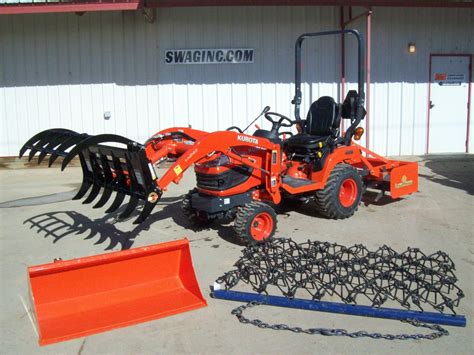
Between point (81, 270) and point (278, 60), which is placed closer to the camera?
point (81, 270)

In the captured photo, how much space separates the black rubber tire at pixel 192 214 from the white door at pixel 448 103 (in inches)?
309

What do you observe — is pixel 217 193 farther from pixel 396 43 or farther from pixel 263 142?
pixel 396 43

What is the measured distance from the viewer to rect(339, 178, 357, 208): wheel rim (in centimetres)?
685

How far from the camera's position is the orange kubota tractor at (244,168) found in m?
4.95

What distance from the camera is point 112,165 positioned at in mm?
5180

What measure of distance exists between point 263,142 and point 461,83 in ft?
27.4

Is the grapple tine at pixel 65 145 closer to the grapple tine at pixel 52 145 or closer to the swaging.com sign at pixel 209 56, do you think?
the grapple tine at pixel 52 145

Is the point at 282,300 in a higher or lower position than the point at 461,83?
lower

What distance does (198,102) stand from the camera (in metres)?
11.4

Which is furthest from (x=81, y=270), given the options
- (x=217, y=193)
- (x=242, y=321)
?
(x=217, y=193)

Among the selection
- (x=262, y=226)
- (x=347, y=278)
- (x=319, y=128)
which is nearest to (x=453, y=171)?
(x=319, y=128)

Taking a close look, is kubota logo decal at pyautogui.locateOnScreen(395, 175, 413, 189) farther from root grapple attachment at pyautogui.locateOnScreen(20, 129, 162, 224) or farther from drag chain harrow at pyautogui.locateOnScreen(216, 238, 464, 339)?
root grapple attachment at pyautogui.locateOnScreen(20, 129, 162, 224)

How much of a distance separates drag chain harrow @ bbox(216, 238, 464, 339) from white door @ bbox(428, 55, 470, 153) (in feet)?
26.1

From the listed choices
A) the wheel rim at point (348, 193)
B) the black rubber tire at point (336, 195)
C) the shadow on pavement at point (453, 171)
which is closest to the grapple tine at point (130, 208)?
the black rubber tire at point (336, 195)
